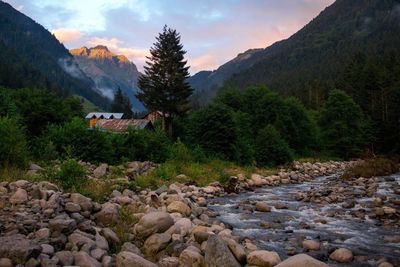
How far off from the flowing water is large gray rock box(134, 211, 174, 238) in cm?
276

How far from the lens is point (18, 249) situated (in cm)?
660

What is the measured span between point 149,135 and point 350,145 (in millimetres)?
35664

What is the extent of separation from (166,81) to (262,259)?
4092 centimetres

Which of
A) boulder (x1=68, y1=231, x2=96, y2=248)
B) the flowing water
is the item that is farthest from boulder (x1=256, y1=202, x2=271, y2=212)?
boulder (x1=68, y1=231, x2=96, y2=248)

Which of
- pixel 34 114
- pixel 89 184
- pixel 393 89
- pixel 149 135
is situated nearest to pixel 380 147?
pixel 393 89

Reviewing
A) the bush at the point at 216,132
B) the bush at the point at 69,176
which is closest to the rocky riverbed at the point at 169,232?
the bush at the point at 69,176

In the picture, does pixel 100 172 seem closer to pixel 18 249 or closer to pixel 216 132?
pixel 18 249

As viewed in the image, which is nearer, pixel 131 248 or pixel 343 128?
pixel 131 248

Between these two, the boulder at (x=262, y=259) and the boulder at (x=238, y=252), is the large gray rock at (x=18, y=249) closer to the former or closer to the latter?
the boulder at (x=238, y=252)

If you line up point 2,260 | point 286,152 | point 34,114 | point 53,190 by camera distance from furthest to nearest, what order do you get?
point 286,152 < point 34,114 < point 53,190 < point 2,260

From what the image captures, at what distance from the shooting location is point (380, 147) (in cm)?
5741

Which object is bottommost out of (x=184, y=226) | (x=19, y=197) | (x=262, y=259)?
(x=262, y=259)

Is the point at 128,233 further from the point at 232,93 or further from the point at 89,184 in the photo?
the point at 232,93

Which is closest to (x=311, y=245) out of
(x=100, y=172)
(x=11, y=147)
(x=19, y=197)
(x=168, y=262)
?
(x=168, y=262)
